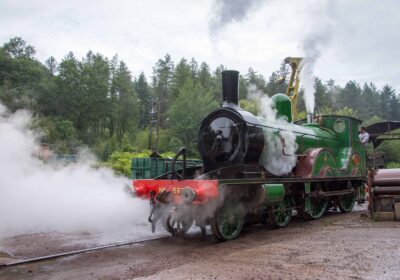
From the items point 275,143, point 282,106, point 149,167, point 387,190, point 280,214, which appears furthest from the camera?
point 149,167

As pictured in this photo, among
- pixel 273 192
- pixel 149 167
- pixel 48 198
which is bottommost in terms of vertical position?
pixel 48 198

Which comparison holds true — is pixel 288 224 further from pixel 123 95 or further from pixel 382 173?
pixel 123 95

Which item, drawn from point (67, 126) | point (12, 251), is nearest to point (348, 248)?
point (12, 251)

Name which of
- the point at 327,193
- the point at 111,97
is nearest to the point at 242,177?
the point at 327,193

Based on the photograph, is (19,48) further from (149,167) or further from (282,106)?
(282,106)

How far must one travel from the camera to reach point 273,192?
31.4 feet

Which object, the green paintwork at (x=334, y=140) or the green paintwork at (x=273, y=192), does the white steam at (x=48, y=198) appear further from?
the green paintwork at (x=334, y=140)

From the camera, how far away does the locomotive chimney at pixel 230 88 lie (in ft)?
32.8

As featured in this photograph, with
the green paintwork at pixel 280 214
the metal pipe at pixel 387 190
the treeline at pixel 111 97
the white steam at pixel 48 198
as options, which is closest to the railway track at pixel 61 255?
the white steam at pixel 48 198

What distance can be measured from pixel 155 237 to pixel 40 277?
389 centimetres

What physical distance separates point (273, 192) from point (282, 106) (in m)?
3.20

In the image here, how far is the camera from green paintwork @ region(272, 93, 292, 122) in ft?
38.6

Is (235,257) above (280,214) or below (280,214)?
A: below

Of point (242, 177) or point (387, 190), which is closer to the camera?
point (242, 177)
